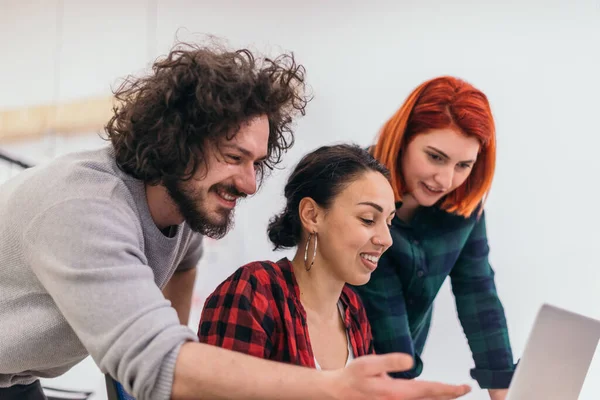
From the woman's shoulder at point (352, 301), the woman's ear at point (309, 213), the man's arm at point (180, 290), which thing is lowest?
the man's arm at point (180, 290)

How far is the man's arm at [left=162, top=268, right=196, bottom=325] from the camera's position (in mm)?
1936

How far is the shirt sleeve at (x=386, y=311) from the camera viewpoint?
1.79m

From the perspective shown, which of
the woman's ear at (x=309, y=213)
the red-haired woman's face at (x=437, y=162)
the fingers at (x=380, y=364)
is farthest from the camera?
the red-haired woman's face at (x=437, y=162)

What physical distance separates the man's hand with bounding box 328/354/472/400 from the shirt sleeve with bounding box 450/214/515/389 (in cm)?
100

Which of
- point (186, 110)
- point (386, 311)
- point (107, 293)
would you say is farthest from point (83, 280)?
point (386, 311)

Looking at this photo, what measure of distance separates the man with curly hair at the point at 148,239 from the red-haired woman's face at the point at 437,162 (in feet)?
1.24

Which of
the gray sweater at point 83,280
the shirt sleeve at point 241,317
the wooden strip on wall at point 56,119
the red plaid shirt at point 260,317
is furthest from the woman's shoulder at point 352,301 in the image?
the wooden strip on wall at point 56,119

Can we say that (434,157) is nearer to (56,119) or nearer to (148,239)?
(148,239)

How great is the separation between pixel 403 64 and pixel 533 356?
1303 mm

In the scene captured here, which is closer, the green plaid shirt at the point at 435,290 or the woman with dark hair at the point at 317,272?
the woman with dark hair at the point at 317,272

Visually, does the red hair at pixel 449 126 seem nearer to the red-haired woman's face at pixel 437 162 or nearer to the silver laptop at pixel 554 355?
the red-haired woman's face at pixel 437 162

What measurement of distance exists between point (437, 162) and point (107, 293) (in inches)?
39.7

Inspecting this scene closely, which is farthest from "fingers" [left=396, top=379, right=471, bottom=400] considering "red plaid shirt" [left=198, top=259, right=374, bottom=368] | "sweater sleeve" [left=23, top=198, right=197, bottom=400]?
"red plaid shirt" [left=198, top=259, right=374, bottom=368]

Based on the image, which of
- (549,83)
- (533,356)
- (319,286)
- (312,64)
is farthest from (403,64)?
(533,356)
